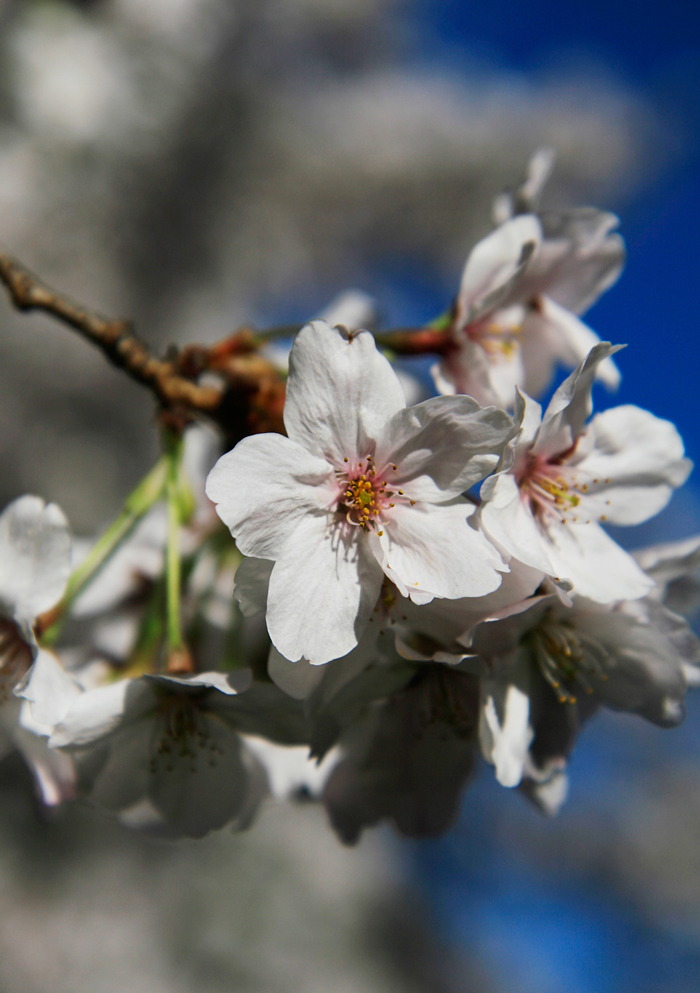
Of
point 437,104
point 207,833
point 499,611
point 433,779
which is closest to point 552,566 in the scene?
point 499,611

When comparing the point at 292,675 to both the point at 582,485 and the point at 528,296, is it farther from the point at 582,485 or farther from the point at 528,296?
the point at 528,296

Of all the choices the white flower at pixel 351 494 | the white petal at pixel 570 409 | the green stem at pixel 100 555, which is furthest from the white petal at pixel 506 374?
the green stem at pixel 100 555

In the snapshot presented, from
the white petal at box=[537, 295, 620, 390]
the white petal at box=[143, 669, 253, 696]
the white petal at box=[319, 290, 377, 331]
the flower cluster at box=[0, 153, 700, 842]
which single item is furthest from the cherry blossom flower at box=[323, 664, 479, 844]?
the white petal at box=[319, 290, 377, 331]

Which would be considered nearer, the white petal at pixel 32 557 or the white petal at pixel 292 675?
the white petal at pixel 292 675

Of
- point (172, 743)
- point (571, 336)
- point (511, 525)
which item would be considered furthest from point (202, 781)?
point (571, 336)

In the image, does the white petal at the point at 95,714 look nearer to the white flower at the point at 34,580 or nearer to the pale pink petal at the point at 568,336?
the white flower at the point at 34,580

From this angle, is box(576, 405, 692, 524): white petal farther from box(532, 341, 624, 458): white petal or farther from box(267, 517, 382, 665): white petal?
box(267, 517, 382, 665): white petal
